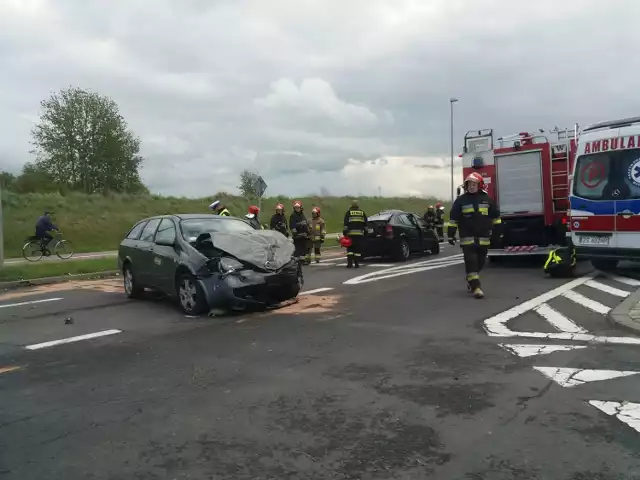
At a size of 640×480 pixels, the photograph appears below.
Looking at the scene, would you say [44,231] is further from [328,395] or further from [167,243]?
[328,395]

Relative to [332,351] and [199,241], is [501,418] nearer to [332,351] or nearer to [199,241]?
[332,351]

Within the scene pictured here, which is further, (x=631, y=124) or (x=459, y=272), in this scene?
(x=459, y=272)

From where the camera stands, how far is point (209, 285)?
8352 millimetres

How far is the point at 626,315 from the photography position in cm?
748

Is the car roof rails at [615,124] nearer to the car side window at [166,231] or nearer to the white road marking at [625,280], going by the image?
the white road marking at [625,280]

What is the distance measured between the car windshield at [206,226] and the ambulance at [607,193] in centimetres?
662

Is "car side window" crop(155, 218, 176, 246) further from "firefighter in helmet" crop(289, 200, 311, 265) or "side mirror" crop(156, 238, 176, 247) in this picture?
"firefighter in helmet" crop(289, 200, 311, 265)

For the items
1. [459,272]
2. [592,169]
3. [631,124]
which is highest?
[631,124]

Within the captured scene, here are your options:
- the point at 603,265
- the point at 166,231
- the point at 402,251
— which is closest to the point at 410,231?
the point at 402,251

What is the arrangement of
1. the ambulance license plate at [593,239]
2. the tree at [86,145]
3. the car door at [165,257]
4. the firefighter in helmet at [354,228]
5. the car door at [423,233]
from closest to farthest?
the car door at [165,257] < the ambulance license plate at [593,239] < the firefighter in helmet at [354,228] < the car door at [423,233] < the tree at [86,145]

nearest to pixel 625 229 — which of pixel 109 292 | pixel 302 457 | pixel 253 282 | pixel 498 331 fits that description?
pixel 498 331

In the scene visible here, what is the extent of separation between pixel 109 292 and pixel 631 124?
10.7m

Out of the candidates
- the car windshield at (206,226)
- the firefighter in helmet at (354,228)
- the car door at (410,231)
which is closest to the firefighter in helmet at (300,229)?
the firefighter in helmet at (354,228)

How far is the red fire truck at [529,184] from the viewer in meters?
13.6
